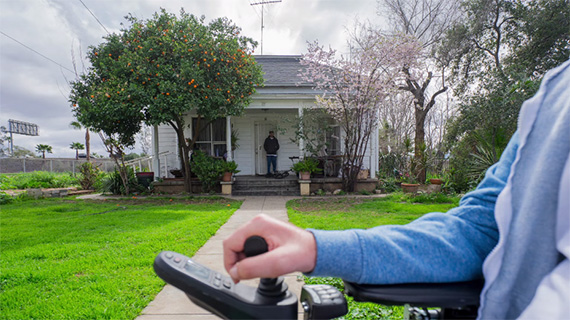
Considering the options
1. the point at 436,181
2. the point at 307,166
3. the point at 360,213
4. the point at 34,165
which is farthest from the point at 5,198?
the point at 436,181

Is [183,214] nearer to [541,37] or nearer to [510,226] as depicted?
[510,226]

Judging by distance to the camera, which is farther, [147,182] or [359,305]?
[147,182]

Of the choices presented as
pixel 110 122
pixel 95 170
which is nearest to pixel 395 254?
pixel 110 122

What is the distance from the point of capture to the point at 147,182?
32.1 feet

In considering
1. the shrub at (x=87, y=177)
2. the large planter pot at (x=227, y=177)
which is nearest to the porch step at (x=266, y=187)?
the large planter pot at (x=227, y=177)

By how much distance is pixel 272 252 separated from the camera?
0.62 m

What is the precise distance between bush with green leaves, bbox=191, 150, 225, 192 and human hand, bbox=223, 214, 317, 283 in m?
8.30

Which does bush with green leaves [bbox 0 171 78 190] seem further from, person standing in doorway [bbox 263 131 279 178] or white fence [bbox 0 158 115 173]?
person standing in doorway [bbox 263 131 279 178]

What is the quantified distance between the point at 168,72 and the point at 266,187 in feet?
14.6

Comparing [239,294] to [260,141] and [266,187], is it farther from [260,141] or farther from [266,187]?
[260,141]

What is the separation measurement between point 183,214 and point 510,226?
237 inches

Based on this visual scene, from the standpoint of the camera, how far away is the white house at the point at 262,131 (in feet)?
32.7

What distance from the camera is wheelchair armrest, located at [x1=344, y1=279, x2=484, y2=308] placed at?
65cm

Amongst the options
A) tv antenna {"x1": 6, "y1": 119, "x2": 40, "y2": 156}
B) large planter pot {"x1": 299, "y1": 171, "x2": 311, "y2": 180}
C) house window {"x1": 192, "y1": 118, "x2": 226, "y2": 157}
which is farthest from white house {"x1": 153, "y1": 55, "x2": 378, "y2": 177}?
tv antenna {"x1": 6, "y1": 119, "x2": 40, "y2": 156}
